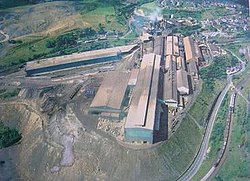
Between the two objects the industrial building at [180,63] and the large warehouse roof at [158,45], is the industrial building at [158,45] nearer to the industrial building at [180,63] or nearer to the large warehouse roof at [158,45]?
the large warehouse roof at [158,45]

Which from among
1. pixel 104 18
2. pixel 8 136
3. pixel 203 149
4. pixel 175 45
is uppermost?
pixel 104 18

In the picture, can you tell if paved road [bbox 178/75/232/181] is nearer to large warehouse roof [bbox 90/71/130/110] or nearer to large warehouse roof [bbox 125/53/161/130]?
large warehouse roof [bbox 125/53/161/130]

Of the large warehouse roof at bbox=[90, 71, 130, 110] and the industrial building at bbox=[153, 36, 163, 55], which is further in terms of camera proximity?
the industrial building at bbox=[153, 36, 163, 55]

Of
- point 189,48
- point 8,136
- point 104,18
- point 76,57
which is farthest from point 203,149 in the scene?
point 104,18

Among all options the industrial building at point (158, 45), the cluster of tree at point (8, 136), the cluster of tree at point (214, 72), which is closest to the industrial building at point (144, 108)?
the industrial building at point (158, 45)

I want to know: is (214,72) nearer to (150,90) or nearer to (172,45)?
(172,45)

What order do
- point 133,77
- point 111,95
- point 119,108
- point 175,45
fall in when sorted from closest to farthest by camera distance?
point 119,108
point 111,95
point 133,77
point 175,45

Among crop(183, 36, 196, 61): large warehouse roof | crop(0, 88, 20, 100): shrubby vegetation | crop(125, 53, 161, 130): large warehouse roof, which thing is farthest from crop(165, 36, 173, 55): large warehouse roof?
crop(0, 88, 20, 100): shrubby vegetation
